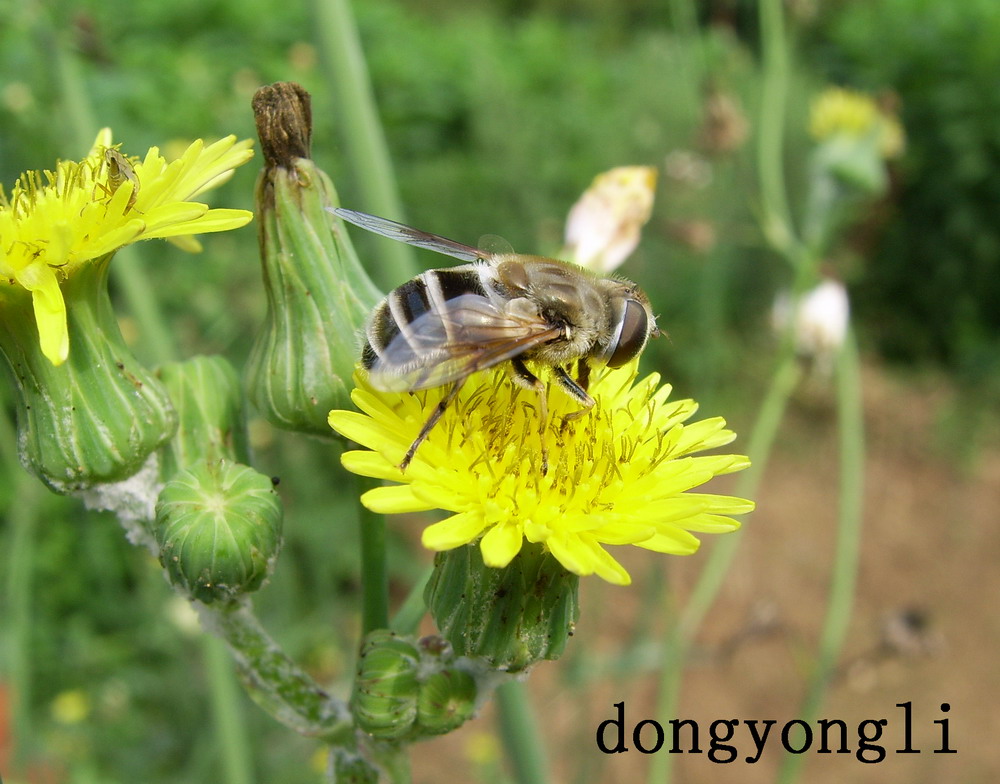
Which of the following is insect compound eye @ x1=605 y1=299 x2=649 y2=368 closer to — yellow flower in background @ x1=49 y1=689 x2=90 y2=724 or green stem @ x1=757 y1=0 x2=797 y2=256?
green stem @ x1=757 y1=0 x2=797 y2=256

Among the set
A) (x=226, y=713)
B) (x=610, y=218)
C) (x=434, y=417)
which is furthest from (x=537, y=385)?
(x=226, y=713)

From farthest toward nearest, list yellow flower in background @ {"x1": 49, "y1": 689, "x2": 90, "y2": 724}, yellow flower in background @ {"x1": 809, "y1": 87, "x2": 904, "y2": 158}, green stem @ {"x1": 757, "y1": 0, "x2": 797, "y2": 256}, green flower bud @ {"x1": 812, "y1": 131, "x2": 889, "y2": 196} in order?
yellow flower in background @ {"x1": 49, "y1": 689, "x2": 90, "y2": 724} < yellow flower in background @ {"x1": 809, "y1": 87, "x2": 904, "y2": 158} < green flower bud @ {"x1": 812, "y1": 131, "x2": 889, "y2": 196} < green stem @ {"x1": 757, "y1": 0, "x2": 797, "y2": 256}

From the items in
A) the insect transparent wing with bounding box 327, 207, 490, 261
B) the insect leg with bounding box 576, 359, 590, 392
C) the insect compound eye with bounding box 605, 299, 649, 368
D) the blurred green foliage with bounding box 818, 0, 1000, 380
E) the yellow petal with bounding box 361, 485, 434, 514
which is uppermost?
the blurred green foliage with bounding box 818, 0, 1000, 380

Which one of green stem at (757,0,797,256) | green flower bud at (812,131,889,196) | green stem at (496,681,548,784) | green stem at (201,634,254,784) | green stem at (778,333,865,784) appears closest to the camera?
green stem at (496,681,548,784)

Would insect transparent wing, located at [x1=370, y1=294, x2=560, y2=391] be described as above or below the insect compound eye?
below

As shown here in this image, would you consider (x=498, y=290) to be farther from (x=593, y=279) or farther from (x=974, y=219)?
(x=974, y=219)

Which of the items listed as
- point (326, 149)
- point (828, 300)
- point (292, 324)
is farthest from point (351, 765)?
point (326, 149)

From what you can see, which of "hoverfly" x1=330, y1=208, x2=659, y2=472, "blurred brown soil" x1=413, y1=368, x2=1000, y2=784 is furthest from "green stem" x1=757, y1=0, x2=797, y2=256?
"hoverfly" x1=330, y1=208, x2=659, y2=472
